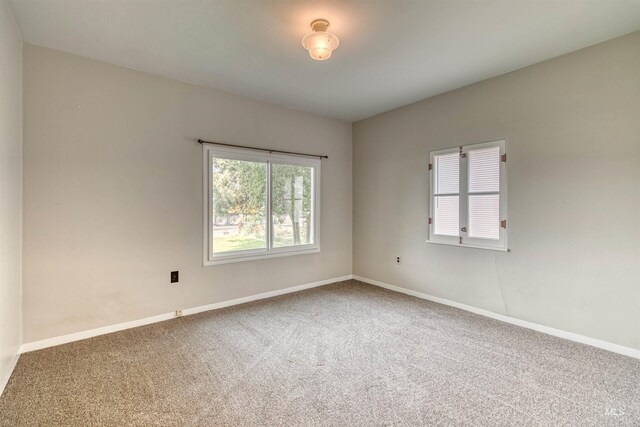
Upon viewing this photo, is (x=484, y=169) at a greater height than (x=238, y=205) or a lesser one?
greater

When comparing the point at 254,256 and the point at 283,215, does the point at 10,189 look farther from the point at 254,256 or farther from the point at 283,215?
the point at 283,215

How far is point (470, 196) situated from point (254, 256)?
271cm

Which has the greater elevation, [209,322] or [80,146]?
[80,146]

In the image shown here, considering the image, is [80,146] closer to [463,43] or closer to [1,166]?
[1,166]

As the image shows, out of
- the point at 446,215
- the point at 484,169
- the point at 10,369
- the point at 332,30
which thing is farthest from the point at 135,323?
the point at 484,169

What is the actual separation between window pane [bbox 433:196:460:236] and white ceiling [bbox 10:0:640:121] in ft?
4.41

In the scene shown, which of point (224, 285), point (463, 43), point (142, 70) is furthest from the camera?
point (224, 285)

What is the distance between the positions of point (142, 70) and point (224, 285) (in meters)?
2.48

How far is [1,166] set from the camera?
2.00 meters

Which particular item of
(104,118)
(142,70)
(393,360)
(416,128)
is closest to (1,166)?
(104,118)

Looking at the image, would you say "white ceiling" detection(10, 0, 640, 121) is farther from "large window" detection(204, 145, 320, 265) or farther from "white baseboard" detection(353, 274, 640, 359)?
"white baseboard" detection(353, 274, 640, 359)

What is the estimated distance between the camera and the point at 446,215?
3717 mm

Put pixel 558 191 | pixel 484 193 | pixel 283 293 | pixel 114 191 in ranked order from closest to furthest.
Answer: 1. pixel 558 191
2. pixel 114 191
3. pixel 484 193
4. pixel 283 293

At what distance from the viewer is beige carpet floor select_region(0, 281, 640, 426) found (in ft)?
5.82
